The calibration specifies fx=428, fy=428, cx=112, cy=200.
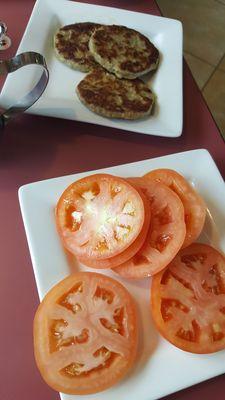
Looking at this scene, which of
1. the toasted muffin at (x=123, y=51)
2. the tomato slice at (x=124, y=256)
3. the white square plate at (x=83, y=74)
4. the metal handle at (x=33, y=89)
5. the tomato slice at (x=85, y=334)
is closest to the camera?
the tomato slice at (x=85, y=334)

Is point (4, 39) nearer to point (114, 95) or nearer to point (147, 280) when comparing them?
point (114, 95)

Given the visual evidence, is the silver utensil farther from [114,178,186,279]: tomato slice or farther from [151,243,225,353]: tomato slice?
[151,243,225,353]: tomato slice

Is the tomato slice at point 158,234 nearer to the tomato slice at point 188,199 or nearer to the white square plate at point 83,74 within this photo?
the tomato slice at point 188,199

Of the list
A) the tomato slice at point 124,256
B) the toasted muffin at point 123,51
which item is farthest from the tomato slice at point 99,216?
the toasted muffin at point 123,51

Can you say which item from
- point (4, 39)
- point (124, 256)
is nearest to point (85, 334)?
point (124, 256)

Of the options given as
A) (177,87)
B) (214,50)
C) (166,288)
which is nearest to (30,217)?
(166,288)

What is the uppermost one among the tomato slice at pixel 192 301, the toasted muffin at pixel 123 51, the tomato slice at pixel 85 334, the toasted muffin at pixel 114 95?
the toasted muffin at pixel 123 51

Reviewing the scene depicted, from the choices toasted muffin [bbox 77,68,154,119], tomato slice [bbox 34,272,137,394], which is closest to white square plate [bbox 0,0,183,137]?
toasted muffin [bbox 77,68,154,119]
